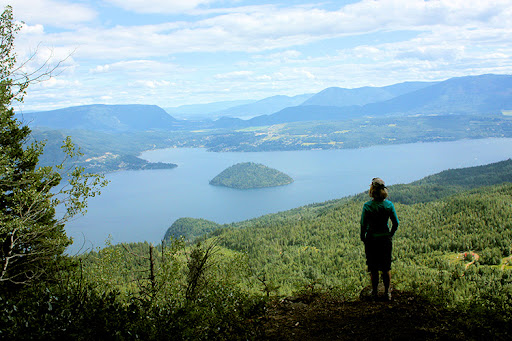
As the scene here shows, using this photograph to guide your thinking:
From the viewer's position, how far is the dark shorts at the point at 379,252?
27.4 feet

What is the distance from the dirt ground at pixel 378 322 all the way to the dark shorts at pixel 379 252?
1011 millimetres

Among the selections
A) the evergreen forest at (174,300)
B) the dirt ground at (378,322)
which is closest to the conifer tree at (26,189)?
the evergreen forest at (174,300)

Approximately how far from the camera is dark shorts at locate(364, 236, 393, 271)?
8.36 m

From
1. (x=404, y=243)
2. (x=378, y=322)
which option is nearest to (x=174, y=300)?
(x=378, y=322)

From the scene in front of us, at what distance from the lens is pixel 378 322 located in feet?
25.2

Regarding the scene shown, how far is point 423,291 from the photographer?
9.57 m

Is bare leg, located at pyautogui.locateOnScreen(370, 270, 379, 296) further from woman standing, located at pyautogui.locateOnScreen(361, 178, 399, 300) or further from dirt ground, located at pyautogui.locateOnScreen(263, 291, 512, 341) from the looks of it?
dirt ground, located at pyautogui.locateOnScreen(263, 291, 512, 341)

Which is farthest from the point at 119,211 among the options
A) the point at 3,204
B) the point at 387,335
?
the point at 387,335

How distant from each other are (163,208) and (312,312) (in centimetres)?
16757

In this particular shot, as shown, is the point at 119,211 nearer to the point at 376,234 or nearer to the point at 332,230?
the point at 332,230

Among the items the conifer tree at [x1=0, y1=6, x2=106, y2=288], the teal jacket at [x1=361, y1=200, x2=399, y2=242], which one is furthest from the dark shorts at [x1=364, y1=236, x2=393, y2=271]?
the conifer tree at [x1=0, y1=6, x2=106, y2=288]

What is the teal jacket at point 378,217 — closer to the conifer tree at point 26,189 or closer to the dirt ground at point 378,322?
the dirt ground at point 378,322

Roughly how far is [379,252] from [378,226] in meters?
0.68

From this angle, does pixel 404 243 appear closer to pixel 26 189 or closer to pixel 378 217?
pixel 378 217
